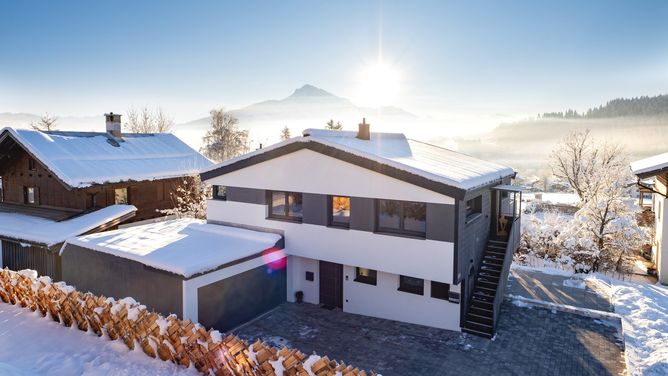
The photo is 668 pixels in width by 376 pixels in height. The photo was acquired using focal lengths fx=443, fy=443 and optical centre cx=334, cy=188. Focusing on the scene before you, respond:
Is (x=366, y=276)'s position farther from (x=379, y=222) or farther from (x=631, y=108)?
(x=631, y=108)

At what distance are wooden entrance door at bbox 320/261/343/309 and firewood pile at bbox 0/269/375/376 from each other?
7.10 metres

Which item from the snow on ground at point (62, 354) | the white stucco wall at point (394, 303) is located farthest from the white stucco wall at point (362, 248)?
the snow on ground at point (62, 354)

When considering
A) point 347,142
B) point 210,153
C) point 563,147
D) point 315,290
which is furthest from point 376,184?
point 210,153

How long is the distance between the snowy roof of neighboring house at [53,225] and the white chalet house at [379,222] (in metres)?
5.53

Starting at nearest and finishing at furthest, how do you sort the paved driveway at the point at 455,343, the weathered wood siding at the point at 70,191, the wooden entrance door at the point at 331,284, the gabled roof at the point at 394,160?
1. the paved driveway at the point at 455,343
2. the gabled roof at the point at 394,160
3. the wooden entrance door at the point at 331,284
4. the weathered wood siding at the point at 70,191

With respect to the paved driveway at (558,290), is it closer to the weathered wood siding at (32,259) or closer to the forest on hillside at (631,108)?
the weathered wood siding at (32,259)

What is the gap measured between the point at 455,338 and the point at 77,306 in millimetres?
11358

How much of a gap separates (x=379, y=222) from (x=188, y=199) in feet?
53.0

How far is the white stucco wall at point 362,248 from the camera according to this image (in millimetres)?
14492

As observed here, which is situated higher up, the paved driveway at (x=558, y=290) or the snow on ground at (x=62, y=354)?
the snow on ground at (x=62, y=354)

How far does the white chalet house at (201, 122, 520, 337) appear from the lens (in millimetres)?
14586

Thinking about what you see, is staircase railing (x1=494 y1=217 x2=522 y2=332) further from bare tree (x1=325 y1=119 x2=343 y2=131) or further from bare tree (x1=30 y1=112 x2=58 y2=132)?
bare tree (x1=30 y1=112 x2=58 y2=132)

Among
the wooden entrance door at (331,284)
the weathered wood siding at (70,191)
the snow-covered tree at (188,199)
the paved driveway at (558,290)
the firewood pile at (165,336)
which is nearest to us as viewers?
the firewood pile at (165,336)

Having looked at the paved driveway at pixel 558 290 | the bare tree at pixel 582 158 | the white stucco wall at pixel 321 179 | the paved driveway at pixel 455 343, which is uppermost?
the bare tree at pixel 582 158
